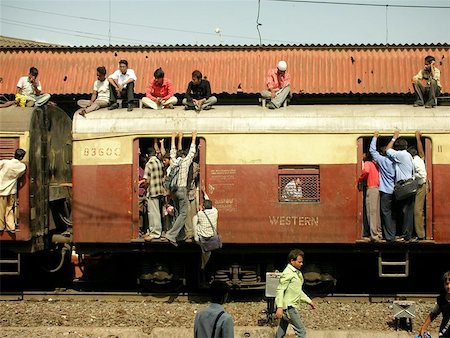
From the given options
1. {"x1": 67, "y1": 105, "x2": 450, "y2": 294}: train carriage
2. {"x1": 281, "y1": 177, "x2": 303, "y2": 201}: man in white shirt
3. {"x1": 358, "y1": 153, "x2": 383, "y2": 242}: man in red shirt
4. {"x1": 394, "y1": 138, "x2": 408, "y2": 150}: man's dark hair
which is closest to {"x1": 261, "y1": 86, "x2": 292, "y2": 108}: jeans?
{"x1": 67, "y1": 105, "x2": 450, "y2": 294}: train carriage

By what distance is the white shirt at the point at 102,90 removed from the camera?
12.3m

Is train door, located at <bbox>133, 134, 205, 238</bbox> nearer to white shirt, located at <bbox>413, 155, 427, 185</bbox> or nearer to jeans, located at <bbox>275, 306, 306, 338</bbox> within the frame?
jeans, located at <bbox>275, 306, 306, 338</bbox>

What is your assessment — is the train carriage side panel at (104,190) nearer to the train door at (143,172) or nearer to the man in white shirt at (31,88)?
the train door at (143,172)

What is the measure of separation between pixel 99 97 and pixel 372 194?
18.5 feet

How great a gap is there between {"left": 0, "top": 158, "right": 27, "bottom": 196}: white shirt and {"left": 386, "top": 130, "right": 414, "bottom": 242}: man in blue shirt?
6527mm

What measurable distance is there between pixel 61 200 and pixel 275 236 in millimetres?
4624

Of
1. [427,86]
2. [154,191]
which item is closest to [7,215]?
[154,191]

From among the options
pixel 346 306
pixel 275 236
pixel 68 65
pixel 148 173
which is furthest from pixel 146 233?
pixel 68 65

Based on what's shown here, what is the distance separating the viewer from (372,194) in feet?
35.4

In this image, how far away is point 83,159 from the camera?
11.3 metres

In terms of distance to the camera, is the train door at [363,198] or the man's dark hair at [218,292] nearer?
the man's dark hair at [218,292]

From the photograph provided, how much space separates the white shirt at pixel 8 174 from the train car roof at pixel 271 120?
1.16m

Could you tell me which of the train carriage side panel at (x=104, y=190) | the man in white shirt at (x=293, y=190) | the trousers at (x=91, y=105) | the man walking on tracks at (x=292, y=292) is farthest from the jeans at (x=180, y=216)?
the man walking on tracks at (x=292, y=292)

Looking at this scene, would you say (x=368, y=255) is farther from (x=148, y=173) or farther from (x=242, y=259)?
(x=148, y=173)
